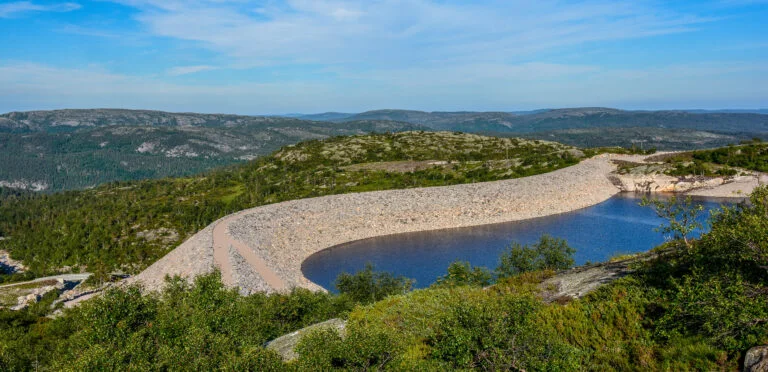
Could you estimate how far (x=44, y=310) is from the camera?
51.7 meters

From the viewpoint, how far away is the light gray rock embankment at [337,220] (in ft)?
161

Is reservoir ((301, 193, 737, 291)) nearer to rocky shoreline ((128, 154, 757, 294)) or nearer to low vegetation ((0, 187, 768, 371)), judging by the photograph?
rocky shoreline ((128, 154, 757, 294))

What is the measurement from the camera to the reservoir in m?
52.8

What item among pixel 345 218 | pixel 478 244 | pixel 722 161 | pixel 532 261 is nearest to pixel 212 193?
pixel 345 218

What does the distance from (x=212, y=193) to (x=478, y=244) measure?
86.6 metres

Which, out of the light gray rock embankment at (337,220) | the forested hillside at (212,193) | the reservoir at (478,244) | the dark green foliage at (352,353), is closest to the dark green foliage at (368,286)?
the reservoir at (478,244)

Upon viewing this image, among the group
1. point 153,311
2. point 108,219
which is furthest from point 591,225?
point 108,219

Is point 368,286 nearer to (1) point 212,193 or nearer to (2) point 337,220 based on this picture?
(2) point 337,220

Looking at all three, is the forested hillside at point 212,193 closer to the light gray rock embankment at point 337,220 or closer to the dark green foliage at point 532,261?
the light gray rock embankment at point 337,220

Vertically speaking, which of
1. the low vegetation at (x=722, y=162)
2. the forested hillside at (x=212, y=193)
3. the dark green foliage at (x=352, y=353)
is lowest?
the forested hillside at (x=212, y=193)

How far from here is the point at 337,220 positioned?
232 ft

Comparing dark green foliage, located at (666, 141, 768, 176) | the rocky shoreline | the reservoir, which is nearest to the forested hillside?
the rocky shoreline

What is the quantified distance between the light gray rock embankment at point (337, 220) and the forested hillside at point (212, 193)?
15.2 meters

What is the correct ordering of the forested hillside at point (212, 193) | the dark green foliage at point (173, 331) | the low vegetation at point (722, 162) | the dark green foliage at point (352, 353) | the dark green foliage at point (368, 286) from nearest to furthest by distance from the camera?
1. the dark green foliage at point (352, 353)
2. the dark green foliage at point (173, 331)
3. the dark green foliage at point (368, 286)
4. the forested hillside at point (212, 193)
5. the low vegetation at point (722, 162)
